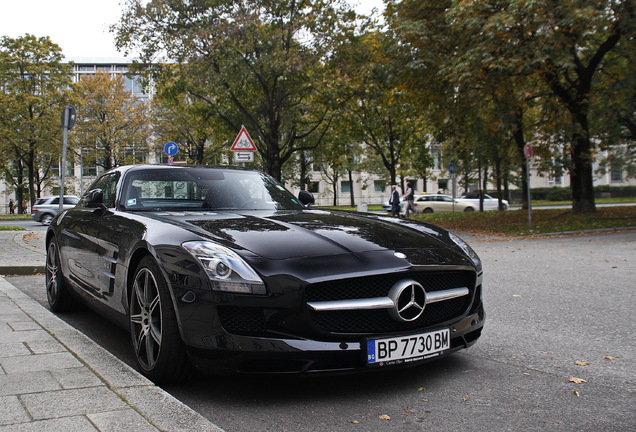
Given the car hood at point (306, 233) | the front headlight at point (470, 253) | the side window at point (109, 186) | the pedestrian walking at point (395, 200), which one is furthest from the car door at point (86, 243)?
the pedestrian walking at point (395, 200)

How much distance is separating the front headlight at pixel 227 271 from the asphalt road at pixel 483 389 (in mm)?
639

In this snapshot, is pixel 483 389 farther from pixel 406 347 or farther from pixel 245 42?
pixel 245 42

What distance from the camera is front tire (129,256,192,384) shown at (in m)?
3.23

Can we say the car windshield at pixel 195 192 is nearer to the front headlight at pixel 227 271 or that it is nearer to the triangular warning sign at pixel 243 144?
the front headlight at pixel 227 271

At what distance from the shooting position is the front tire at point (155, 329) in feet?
10.6

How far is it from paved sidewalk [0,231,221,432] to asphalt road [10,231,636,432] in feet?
1.10

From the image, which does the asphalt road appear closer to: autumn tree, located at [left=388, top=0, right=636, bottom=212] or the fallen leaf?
the fallen leaf

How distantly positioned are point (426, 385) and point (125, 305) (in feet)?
6.54

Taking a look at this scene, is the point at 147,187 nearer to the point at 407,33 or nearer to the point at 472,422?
the point at 472,422

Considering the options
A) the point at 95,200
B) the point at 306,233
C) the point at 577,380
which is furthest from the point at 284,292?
the point at 95,200

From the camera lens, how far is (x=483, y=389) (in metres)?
3.30

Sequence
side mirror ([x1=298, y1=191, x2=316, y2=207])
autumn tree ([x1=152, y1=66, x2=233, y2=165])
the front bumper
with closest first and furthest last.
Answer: the front bumper → side mirror ([x1=298, y1=191, x2=316, y2=207]) → autumn tree ([x1=152, y1=66, x2=233, y2=165])

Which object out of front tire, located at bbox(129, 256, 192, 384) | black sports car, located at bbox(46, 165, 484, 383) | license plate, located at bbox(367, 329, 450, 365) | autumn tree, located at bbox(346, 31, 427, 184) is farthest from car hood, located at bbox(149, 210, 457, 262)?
autumn tree, located at bbox(346, 31, 427, 184)

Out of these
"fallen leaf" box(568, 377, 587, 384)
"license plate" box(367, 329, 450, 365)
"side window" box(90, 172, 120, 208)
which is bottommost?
"fallen leaf" box(568, 377, 587, 384)
